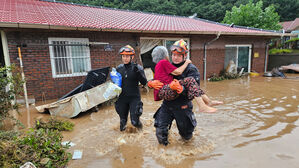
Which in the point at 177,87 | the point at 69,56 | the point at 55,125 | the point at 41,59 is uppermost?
the point at 69,56

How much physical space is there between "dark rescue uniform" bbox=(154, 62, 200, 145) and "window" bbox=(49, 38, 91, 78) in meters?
4.43

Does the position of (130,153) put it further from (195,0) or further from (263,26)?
(195,0)

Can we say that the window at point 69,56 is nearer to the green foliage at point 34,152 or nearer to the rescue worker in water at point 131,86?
the rescue worker in water at point 131,86

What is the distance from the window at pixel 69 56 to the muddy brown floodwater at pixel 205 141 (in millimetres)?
1972

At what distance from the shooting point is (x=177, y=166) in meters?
2.73

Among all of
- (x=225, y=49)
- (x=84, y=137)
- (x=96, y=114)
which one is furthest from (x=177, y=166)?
(x=225, y=49)

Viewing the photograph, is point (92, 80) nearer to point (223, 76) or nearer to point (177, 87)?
point (177, 87)

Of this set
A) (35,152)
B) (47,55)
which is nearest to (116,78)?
(35,152)

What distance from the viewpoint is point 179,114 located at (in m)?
2.86

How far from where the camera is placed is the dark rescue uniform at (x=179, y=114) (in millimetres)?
2721

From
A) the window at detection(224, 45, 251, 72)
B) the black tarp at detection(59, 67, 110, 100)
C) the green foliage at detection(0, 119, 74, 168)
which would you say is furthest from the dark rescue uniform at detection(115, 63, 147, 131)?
the window at detection(224, 45, 251, 72)

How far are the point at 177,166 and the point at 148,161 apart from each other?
47cm

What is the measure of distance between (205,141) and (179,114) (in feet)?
3.45

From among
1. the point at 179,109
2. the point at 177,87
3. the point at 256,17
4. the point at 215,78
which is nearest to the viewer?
the point at 177,87
